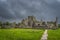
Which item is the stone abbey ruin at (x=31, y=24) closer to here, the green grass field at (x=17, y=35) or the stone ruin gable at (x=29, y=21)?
the stone ruin gable at (x=29, y=21)

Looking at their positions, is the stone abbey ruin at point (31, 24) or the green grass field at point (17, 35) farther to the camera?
the stone abbey ruin at point (31, 24)

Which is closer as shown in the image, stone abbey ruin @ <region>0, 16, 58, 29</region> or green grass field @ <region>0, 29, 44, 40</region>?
green grass field @ <region>0, 29, 44, 40</region>

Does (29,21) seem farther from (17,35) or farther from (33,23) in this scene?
(17,35)

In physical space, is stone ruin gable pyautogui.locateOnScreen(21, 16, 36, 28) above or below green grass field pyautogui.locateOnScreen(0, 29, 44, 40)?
above

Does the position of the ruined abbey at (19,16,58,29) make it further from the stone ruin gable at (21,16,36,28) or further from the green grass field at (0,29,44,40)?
the green grass field at (0,29,44,40)

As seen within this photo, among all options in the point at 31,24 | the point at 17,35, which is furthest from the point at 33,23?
the point at 17,35

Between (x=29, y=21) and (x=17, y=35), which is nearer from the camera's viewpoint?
(x=17, y=35)

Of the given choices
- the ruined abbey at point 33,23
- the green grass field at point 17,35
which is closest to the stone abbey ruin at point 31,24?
the ruined abbey at point 33,23

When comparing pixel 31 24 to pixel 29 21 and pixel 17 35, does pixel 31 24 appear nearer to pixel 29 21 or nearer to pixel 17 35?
pixel 29 21

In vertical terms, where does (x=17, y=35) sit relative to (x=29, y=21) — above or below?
below

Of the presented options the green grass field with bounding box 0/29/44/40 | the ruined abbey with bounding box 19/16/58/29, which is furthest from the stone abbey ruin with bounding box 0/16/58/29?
the green grass field with bounding box 0/29/44/40

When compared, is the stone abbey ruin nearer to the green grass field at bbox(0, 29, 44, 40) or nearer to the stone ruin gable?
the stone ruin gable

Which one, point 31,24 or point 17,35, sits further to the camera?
point 31,24

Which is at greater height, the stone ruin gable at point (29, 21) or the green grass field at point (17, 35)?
the stone ruin gable at point (29, 21)
